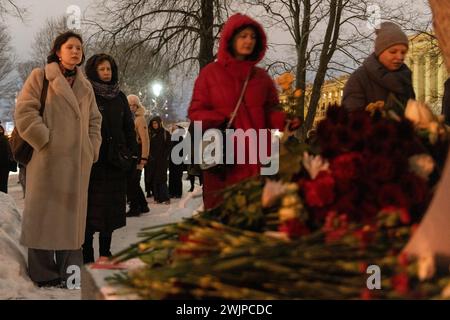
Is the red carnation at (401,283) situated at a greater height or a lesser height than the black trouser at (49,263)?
greater

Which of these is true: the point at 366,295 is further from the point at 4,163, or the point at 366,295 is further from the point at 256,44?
the point at 4,163

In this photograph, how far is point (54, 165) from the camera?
5328mm

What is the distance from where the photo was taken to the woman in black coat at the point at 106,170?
6059 mm

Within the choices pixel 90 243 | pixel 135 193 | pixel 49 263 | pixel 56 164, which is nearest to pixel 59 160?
pixel 56 164

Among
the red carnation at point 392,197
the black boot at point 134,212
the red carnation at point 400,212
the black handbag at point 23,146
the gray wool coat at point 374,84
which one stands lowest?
the black boot at point 134,212

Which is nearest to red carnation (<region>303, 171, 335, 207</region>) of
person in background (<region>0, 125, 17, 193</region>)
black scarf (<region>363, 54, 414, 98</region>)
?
black scarf (<region>363, 54, 414, 98</region>)

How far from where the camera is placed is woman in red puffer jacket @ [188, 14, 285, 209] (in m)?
4.29

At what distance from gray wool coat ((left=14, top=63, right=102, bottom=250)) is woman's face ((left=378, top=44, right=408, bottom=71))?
87.2 inches

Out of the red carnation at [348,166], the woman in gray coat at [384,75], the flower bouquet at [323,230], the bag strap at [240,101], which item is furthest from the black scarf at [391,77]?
the red carnation at [348,166]

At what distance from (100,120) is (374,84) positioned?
215 cm

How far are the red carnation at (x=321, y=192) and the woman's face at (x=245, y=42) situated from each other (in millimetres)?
2234

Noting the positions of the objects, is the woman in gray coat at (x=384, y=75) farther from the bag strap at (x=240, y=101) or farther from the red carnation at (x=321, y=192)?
the red carnation at (x=321, y=192)

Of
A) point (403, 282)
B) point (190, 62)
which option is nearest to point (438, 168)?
point (403, 282)

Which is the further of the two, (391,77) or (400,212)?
(391,77)
